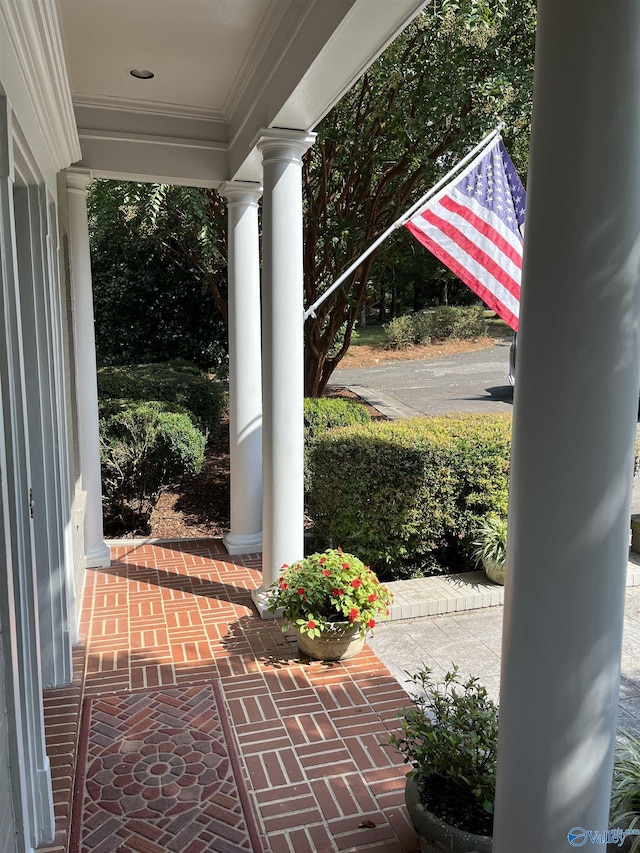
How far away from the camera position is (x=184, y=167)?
20.1 ft

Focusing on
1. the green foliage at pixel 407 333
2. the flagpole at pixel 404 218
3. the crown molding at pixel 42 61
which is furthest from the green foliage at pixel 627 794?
the green foliage at pixel 407 333

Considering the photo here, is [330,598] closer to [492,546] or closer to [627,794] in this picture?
[492,546]

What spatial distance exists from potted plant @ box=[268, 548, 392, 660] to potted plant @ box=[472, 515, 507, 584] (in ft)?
4.77

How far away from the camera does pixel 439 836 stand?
2693 millimetres

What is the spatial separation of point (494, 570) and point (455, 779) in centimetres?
309

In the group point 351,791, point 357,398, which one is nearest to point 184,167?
point 351,791

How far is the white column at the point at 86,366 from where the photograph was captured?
6027 mm

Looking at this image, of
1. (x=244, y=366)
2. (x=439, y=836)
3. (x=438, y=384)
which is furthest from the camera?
(x=438, y=384)

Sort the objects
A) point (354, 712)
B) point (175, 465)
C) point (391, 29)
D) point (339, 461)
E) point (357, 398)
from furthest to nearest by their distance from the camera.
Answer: point (357, 398) < point (175, 465) < point (339, 461) < point (354, 712) < point (391, 29)

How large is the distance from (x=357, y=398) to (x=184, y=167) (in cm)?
1132

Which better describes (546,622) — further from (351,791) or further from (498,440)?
(498,440)

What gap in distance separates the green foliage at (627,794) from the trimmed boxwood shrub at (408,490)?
3027mm

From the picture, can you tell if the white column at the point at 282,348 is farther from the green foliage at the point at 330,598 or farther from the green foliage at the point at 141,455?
the green foliage at the point at 141,455

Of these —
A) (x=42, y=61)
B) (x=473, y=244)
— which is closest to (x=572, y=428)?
(x=42, y=61)
